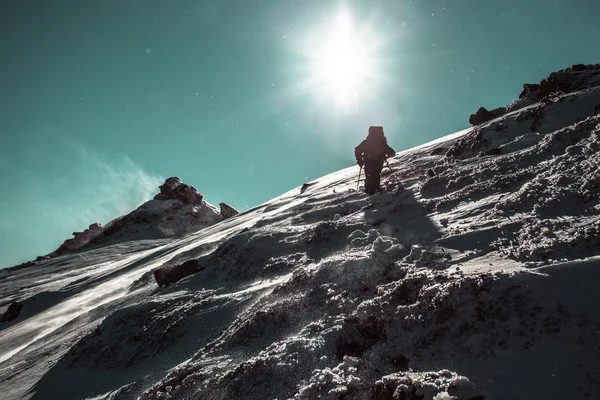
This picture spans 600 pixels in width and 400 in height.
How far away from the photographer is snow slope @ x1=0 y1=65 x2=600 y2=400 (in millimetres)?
2982

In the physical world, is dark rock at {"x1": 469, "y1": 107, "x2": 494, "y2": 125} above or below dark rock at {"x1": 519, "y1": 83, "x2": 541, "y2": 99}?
below

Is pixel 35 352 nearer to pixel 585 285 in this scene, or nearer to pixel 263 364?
pixel 263 364

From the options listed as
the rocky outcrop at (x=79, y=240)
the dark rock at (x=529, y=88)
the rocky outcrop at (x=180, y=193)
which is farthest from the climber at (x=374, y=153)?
the rocky outcrop at (x=79, y=240)

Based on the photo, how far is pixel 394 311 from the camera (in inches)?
167

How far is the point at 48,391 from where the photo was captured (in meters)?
→ 5.98

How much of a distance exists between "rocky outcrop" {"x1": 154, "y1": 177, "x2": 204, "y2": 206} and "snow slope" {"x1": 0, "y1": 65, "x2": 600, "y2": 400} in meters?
43.3

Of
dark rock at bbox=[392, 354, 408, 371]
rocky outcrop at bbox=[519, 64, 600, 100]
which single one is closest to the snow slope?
dark rock at bbox=[392, 354, 408, 371]

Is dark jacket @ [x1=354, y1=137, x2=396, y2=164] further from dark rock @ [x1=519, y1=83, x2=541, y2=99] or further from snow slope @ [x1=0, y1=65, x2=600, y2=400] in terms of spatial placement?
dark rock @ [x1=519, y1=83, x2=541, y2=99]

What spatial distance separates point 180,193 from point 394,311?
173 feet

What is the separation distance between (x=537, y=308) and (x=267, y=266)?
5.63 metres

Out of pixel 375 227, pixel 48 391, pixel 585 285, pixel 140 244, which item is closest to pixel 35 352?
pixel 48 391

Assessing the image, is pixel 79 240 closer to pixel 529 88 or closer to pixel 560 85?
pixel 529 88

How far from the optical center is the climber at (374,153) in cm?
1227

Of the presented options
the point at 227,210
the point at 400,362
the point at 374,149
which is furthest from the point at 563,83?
the point at 227,210
